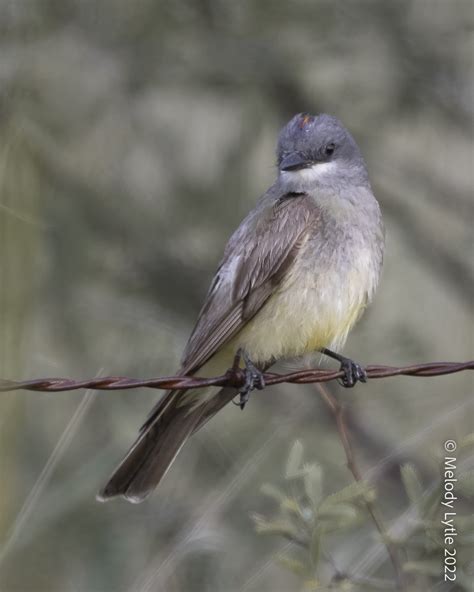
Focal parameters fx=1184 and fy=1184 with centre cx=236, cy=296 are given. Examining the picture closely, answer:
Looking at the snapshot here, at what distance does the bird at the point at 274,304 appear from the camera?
4.78 meters

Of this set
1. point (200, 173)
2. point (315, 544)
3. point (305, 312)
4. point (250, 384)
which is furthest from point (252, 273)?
point (200, 173)

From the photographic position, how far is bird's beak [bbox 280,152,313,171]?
5145mm

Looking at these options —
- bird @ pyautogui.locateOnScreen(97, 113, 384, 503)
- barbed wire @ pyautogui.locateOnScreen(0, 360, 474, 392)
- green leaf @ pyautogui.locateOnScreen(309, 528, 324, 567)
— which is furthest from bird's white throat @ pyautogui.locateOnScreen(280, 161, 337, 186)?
green leaf @ pyautogui.locateOnScreen(309, 528, 324, 567)

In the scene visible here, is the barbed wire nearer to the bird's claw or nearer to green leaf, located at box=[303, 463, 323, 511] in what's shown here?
green leaf, located at box=[303, 463, 323, 511]

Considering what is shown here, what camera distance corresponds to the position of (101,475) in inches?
211

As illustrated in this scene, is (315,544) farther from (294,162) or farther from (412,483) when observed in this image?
(294,162)

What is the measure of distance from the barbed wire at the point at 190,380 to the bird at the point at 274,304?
0.48 meters

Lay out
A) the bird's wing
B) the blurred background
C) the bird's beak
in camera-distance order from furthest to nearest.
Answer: the blurred background, the bird's beak, the bird's wing

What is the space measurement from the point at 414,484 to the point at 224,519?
215 cm

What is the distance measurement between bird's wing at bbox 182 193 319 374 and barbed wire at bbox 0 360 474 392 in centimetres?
45

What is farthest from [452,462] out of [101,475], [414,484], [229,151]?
[229,151]

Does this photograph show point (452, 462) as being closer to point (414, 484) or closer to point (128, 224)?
point (414, 484)

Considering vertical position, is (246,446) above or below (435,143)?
below

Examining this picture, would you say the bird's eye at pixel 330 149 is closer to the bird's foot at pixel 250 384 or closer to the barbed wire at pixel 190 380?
the bird's foot at pixel 250 384
